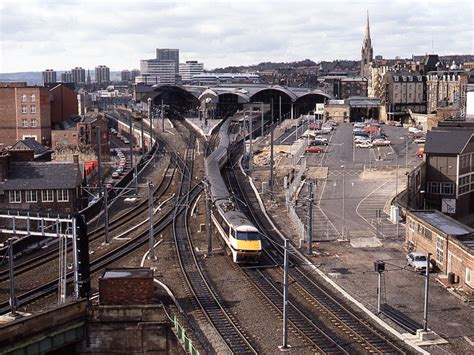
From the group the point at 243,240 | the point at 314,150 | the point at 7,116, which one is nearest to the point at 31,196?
the point at 243,240

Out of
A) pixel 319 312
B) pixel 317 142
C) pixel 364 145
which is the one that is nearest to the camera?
pixel 319 312

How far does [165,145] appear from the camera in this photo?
93.6 metres

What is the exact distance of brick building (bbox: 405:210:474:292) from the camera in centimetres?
3338

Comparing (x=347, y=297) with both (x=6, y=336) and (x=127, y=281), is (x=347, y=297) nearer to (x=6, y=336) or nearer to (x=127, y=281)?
(x=127, y=281)

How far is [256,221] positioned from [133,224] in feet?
27.5

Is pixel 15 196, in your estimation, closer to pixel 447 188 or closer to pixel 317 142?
pixel 447 188

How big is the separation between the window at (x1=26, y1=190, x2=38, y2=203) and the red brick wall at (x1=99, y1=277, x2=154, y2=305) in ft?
78.5

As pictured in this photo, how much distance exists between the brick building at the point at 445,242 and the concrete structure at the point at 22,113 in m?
64.1

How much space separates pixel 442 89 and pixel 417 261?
98227 millimetres

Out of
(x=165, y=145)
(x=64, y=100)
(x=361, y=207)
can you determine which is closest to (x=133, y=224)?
(x=361, y=207)

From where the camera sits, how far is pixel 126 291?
2853 centimetres

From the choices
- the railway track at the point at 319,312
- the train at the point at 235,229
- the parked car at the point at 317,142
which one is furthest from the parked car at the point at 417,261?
the parked car at the point at 317,142

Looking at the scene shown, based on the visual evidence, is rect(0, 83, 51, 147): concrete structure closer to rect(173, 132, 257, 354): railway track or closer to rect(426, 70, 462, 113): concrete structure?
rect(173, 132, 257, 354): railway track

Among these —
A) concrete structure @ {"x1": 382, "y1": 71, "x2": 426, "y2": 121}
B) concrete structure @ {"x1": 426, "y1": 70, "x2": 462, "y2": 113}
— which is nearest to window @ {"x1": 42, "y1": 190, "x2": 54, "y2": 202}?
concrete structure @ {"x1": 426, "y1": 70, "x2": 462, "y2": 113}
